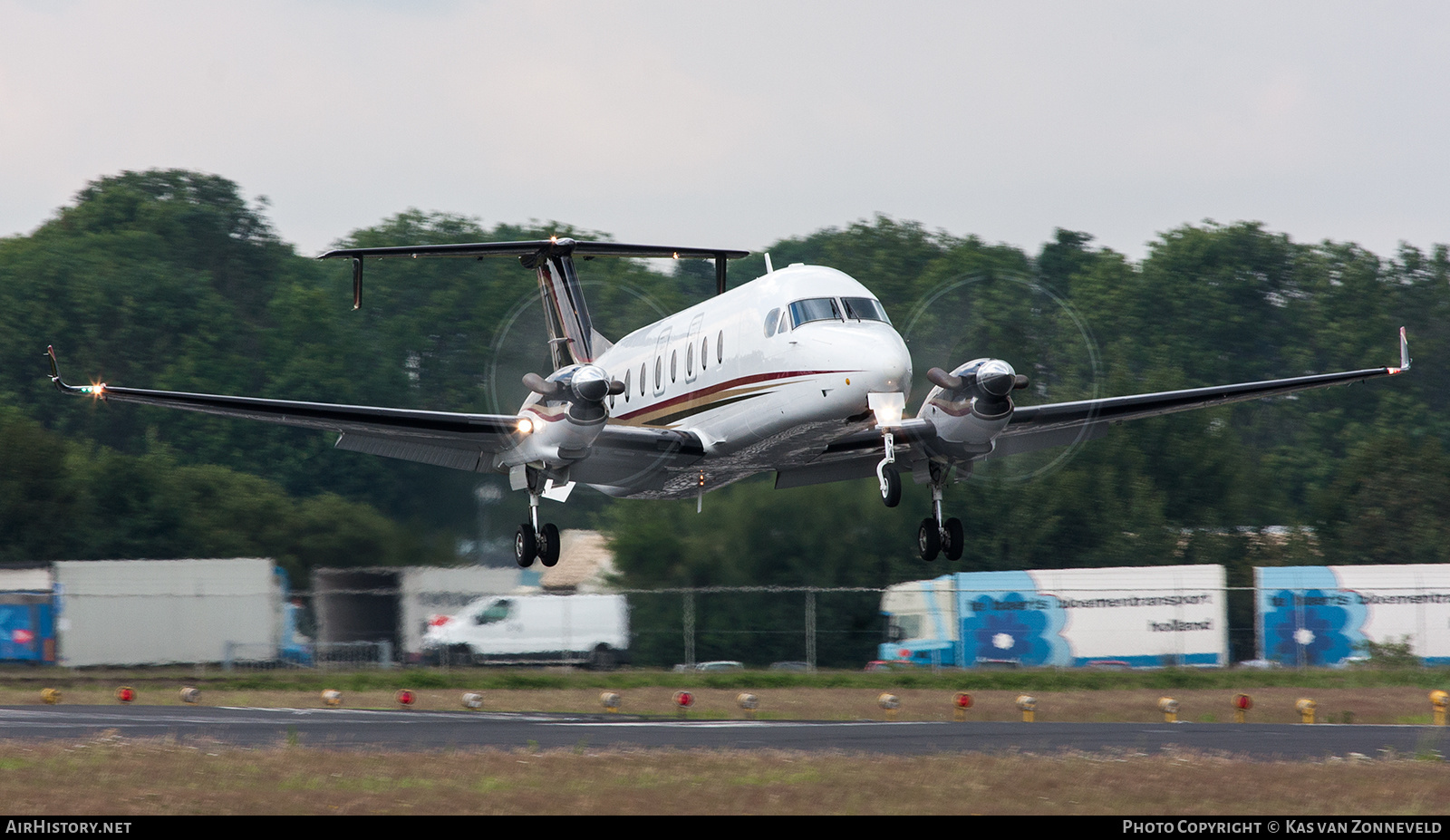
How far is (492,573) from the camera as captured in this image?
114 feet

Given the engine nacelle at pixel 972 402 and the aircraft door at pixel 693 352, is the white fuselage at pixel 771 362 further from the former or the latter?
the engine nacelle at pixel 972 402

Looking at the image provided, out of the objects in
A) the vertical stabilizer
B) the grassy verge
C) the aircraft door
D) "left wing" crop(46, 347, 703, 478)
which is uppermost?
the vertical stabilizer

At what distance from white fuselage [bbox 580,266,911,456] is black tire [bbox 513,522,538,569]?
2738mm

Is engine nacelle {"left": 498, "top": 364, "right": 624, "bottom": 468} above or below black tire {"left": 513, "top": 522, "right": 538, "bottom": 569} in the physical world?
above

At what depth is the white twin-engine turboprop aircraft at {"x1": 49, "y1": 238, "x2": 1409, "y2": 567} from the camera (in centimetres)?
2188

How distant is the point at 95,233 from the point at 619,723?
6704 cm

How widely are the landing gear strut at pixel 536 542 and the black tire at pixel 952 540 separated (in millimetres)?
6587

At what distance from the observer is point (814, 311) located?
878 inches

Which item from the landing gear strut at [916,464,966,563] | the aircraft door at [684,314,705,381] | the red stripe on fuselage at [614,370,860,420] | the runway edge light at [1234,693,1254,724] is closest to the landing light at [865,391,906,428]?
the red stripe on fuselage at [614,370,860,420]

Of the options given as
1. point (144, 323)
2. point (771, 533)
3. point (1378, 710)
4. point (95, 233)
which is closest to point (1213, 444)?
point (771, 533)

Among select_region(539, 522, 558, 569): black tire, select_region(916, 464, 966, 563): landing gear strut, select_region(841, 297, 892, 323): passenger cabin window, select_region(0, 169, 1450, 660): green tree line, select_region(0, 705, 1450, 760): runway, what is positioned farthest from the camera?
select_region(0, 169, 1450, 660): green tree line

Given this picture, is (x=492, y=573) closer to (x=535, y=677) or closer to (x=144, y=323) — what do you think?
(x=535, y=677)

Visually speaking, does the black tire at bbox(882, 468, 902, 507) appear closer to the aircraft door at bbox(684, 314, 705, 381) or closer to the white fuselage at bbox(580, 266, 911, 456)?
the white fuselage at bbox(580, 266, 911, 456)

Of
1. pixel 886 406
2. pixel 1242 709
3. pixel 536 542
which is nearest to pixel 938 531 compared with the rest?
pixel 886 406
